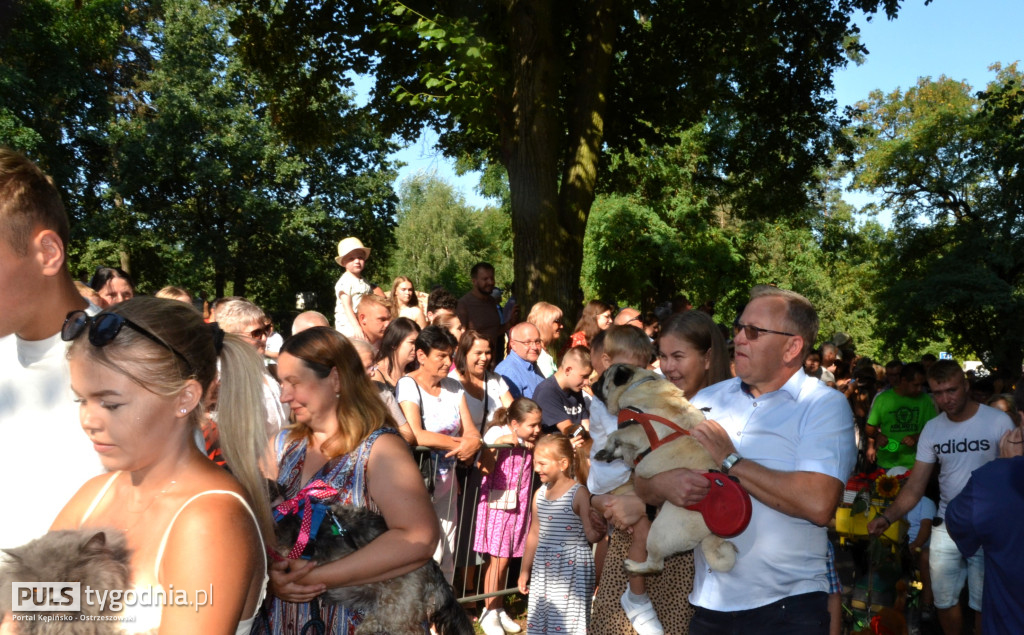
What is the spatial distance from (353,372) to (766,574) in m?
1.81

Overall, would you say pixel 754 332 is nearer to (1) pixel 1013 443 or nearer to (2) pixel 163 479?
(1) pixel 1013 443

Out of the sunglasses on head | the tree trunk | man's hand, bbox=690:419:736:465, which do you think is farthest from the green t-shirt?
man's hand, bbox=690:419:736:465

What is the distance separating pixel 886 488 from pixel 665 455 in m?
4.31

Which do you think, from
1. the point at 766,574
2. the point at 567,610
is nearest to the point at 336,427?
the point at 766,574

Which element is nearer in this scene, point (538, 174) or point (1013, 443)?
point (1013, 443)

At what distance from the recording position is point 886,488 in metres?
6.96

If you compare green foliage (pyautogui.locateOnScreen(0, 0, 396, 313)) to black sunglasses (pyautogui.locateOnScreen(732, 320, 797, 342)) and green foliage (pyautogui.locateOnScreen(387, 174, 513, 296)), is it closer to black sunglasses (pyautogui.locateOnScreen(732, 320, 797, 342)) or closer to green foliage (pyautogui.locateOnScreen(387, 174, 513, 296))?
green foliage (pyautogui.locateOnScreen(387, 174, 513, 296))

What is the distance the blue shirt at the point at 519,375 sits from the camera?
26.1ft

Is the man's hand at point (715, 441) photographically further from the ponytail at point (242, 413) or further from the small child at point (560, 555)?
the small child at point (560, 555)

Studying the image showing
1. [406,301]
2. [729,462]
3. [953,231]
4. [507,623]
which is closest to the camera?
[729,462]

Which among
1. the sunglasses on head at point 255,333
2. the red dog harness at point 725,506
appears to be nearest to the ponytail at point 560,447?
the sunglasses on head at point 255,333

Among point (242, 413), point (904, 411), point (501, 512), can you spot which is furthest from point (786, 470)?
point (904, 411)

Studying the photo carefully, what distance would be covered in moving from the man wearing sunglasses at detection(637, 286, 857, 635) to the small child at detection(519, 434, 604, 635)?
7.97 feet

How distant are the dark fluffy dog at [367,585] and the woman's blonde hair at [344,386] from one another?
0.29m
